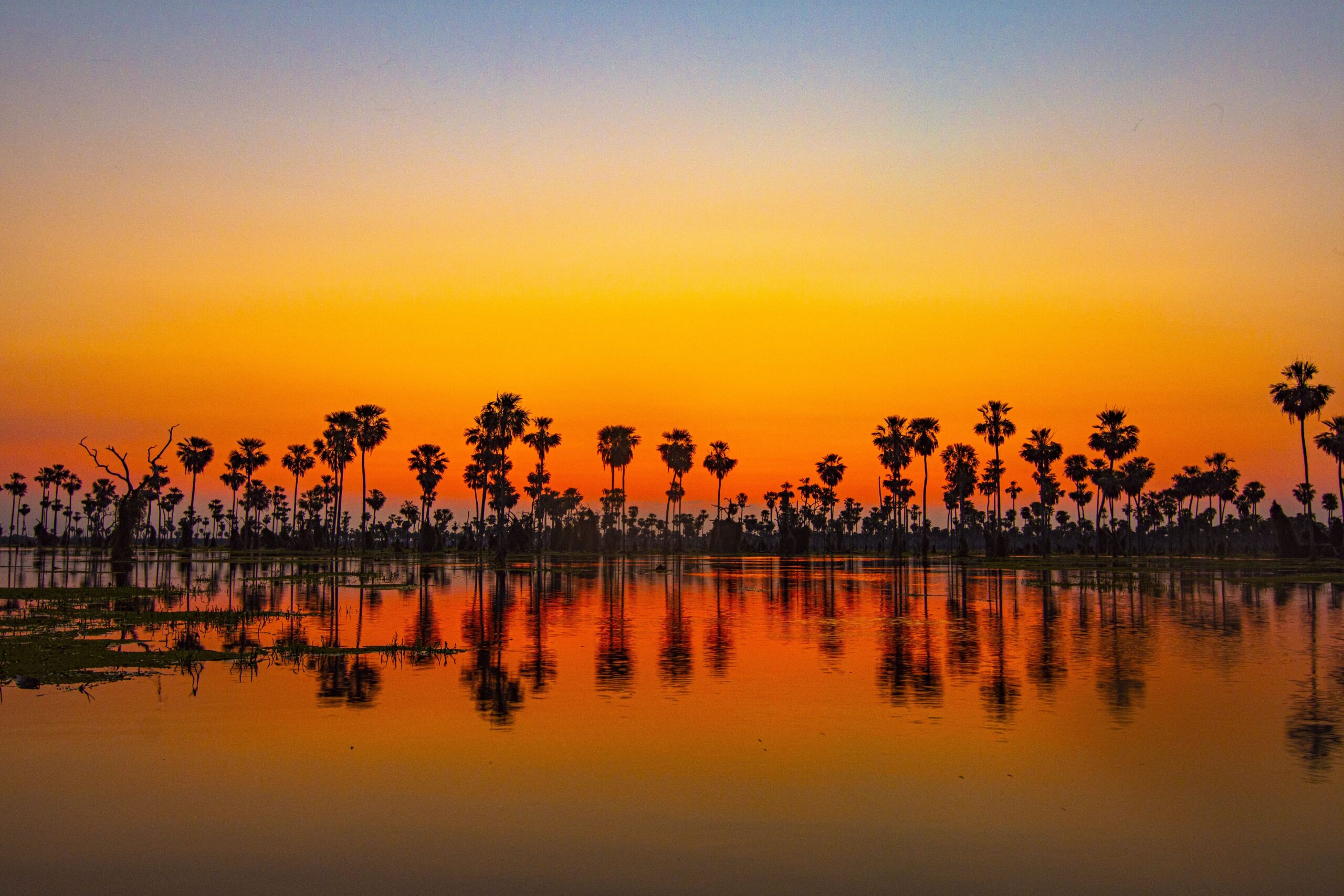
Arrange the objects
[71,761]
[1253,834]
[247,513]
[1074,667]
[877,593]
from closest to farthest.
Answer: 1. [1253,834]
2. [71,761]
3. [1074,667]
4. [877,593]
5. [247,513]

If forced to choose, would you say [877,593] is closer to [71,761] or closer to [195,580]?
[195,580]

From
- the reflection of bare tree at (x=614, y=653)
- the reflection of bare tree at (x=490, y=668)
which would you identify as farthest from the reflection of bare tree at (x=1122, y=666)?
the reflection of bare tree at (x=490, y=668)

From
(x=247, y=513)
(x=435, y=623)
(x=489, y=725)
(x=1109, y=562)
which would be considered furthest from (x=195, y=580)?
(x=247, y=513)

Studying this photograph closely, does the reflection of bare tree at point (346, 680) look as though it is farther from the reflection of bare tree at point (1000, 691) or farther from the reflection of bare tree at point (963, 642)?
the reflection of bare tree at point (963, 642)

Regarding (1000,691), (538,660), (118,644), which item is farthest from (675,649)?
(118,644)

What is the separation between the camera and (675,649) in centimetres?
3064

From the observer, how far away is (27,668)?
2289 centimetres

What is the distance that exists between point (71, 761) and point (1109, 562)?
125842mm

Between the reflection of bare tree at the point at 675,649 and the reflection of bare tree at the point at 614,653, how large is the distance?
0.90 m

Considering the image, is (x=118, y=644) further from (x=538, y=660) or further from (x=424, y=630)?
(x=538, y=660)

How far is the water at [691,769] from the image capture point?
1095 cm

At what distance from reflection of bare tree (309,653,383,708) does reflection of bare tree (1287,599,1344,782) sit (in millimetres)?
16817

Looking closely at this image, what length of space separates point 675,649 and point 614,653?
218 centimetres

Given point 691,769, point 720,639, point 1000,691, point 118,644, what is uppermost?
point 118,644
